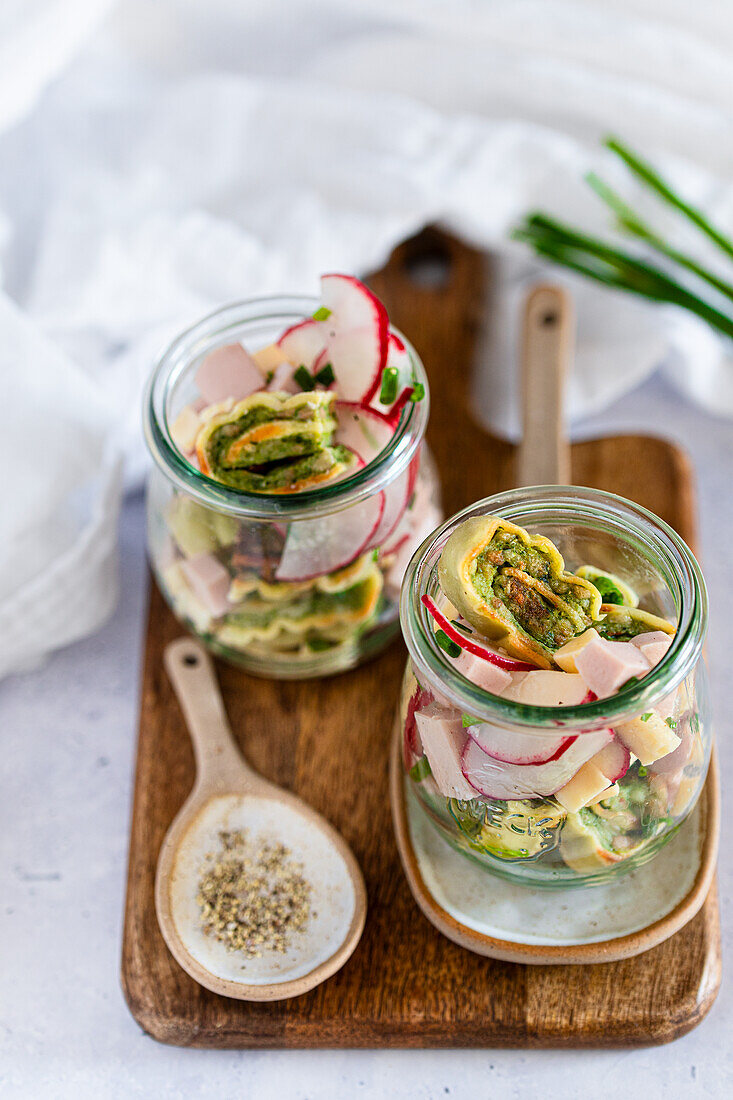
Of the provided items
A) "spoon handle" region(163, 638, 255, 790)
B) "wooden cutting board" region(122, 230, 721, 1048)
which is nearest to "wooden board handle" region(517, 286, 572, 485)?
"wooden cutting board" region(122, 230, 721, 1048)

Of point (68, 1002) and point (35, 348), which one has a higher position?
point (35, 348)

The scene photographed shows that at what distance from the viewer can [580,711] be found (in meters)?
0.76

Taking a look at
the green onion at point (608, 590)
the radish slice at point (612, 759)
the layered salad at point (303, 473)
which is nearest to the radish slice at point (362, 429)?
the layered salad at point (303, 473)

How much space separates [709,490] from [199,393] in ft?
2.14

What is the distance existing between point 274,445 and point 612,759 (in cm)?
38

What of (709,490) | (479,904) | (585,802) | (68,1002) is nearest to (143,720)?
(68,1002)

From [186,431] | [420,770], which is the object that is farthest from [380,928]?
[186,431]

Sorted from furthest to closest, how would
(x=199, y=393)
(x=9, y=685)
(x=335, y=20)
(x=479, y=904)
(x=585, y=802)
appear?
1. (x=335, y=20)
2. (x=9, y=685)
3. (x=199, y=393)
4. (x=479, y=904)
5. (x=585, y=802)

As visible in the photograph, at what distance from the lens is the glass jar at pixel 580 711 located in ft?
2.57

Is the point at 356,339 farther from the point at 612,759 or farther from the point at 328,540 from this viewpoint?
the point at 612,759

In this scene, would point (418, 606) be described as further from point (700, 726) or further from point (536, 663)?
point (700, 726)

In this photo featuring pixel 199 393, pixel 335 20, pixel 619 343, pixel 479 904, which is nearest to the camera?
pixel 479 904

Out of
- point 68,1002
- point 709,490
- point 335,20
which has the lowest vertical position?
point 68,1002

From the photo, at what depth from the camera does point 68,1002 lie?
104 centimetres
